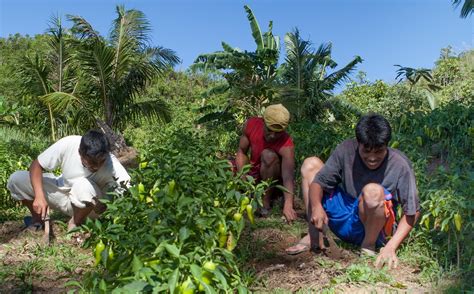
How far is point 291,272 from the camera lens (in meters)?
3.04

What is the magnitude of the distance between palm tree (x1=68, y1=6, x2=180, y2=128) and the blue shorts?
7786 mm

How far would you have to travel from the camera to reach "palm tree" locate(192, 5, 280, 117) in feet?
31.1

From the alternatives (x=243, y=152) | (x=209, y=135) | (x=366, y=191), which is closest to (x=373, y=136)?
(x=366, y=191)

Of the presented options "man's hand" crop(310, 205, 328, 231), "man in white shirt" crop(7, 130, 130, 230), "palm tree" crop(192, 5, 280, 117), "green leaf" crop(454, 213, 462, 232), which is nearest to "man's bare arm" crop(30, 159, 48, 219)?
"man in white shirt" crop(7, 130, 130, 230)

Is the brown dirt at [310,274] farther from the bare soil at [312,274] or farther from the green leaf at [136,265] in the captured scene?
the green leaf at [136,265]

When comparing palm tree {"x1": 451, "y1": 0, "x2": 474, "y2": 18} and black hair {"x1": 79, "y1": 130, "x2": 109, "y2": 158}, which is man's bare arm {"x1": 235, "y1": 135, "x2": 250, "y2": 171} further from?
palm tree {"x1": 451, "y1": 0, "x2": 474, "y2": 18}

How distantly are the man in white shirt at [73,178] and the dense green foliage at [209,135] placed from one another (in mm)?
300

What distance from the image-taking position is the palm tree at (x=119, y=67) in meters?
10.4

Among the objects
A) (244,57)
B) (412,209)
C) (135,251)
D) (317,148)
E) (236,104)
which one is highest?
(244,57)

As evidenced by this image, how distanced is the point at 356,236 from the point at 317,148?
2.45 meters

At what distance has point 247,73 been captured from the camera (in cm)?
978

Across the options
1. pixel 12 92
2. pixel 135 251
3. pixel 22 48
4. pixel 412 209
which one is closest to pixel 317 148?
pixel 412 209

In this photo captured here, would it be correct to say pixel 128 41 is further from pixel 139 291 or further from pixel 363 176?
pixel 139 291

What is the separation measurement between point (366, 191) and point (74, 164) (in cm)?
218
